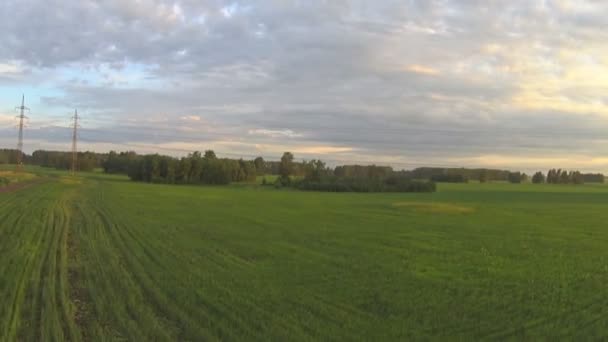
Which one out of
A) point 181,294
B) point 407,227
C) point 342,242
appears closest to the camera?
point 181,294

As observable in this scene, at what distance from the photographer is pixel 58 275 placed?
1283 centimetres

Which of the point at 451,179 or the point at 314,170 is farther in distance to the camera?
the point at 451,179

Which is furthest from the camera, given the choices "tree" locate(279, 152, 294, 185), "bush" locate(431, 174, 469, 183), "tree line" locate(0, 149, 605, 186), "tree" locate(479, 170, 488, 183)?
"tree" locate(479, 170, 488, 183)

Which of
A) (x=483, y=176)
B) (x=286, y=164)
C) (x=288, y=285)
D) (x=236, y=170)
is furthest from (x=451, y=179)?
(x=288, y=285)

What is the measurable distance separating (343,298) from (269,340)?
11.2ft

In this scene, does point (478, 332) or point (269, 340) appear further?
point (478, 332)

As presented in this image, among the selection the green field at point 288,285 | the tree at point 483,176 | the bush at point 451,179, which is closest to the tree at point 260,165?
the bush at point 451,179

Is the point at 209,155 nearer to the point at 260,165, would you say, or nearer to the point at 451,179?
the point at 260,165

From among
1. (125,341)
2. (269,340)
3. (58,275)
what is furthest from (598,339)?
(58,275)

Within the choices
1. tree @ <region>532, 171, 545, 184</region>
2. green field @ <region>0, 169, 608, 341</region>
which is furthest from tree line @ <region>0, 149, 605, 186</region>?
green field @ <region>0, 169, 608, 341</region>

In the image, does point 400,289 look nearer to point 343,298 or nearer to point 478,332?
point 343,298

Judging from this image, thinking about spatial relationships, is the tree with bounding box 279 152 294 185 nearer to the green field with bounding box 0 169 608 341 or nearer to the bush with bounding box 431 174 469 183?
the bush with bounding box 431 174 469 183

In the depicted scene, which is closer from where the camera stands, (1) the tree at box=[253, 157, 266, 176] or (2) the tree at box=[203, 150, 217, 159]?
(2) the tree at box=[203, 150, 217, 159]

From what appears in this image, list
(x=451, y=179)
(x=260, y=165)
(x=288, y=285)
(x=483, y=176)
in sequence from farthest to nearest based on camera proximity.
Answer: (x=483, y=176) < (x=451, y=179) < (x=260, y=165) < (x=288, y=285)
